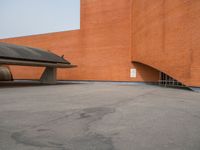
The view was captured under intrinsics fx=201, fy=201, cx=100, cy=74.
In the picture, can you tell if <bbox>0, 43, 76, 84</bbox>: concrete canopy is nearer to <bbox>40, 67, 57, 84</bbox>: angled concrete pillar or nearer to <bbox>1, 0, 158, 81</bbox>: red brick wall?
<bbox>40, 67, 57, 84</bbox>: angled concrete pillar

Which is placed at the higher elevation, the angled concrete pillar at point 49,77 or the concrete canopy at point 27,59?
the concrete canopy at point 27,59

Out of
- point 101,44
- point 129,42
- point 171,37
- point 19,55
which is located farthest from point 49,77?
point 171,37

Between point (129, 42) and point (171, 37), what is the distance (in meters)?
7.97

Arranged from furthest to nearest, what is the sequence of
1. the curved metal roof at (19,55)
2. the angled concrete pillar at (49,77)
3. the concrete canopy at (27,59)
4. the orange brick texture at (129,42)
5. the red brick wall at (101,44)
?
the red brick wall at (101,44), the angled concrete pillar at (49,77), the curved metal roof at (19,55), the concrete canopy at (27,59), the orange brick texture at (129,42)

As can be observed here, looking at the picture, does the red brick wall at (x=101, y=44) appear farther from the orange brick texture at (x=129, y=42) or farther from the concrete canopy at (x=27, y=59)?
the concrete canopy at (x=27, y=59)

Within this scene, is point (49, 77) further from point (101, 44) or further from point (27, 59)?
point (101, 44)

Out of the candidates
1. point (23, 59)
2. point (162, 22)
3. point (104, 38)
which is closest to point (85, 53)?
point (104, 38)

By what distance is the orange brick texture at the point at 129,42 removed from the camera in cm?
1377

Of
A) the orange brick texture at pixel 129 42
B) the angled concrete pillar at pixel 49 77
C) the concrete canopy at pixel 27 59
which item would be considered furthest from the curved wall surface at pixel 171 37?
the angled concrete pillar at pixel 49 77

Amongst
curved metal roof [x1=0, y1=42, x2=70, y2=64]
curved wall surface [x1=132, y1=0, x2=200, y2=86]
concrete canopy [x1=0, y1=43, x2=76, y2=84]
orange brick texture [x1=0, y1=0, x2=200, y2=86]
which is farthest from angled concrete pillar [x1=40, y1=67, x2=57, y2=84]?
curved wall surface [x1=132, y1=0, x2=200, y2=86]

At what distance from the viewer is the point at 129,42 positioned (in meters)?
23.0

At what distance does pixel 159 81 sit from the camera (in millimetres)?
21672

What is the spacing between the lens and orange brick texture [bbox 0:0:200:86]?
13766 millimetres

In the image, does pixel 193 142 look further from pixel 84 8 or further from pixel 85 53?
pixel 84 8
